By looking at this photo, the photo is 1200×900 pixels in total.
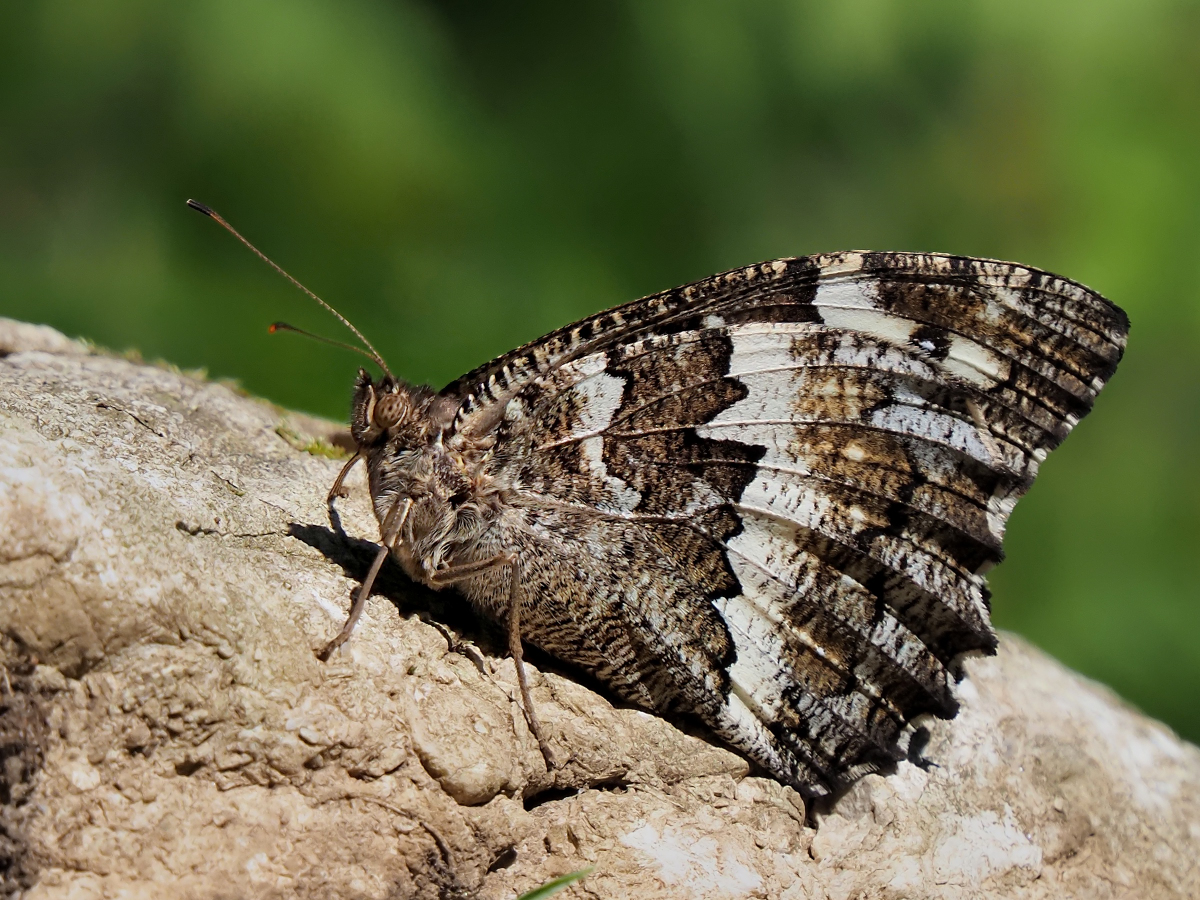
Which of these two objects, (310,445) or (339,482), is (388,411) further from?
(310,445)

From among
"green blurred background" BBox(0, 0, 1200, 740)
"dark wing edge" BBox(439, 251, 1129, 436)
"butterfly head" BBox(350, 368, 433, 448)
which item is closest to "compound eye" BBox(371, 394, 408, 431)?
"butterfly head" BBox(350, 368, 433, 448)

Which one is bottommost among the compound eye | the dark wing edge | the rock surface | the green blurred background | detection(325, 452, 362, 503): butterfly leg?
the rock surface

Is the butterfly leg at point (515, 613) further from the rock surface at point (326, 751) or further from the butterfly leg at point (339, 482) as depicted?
the butterfly leg at point (339, 482)

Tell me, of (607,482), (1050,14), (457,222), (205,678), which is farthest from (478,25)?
(205,678)

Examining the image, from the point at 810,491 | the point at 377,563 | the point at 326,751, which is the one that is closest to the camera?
the point at 326,751

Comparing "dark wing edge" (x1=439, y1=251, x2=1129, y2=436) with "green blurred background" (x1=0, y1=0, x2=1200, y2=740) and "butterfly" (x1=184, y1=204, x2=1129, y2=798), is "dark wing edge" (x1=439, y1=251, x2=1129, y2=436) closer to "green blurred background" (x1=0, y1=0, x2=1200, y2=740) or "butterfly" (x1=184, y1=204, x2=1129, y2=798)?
"butterfly" (x1=184, y1=204, x2=1129, y2=798)

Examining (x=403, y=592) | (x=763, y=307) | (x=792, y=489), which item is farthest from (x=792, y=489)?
(x=403, y=592)
